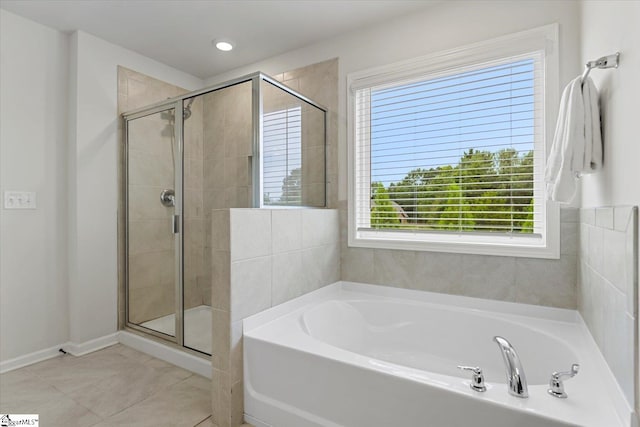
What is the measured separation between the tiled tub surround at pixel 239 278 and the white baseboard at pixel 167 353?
21.0 inches

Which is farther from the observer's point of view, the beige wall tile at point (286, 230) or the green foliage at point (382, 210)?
the green foliage at point (382, 210)

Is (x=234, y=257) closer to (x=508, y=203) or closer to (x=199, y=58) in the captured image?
(x=508, y=203)

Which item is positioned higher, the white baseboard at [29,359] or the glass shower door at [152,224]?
the glass shower door at [152,224]

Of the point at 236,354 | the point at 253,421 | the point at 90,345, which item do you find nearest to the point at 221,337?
the point at 236,354

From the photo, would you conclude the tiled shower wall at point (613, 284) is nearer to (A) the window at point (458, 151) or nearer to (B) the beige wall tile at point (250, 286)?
(A) the window at point (458, 151)

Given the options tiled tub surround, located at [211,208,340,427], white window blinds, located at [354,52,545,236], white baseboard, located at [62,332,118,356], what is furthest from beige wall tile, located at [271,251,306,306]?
white baseboard, located at [62,332,118,356]

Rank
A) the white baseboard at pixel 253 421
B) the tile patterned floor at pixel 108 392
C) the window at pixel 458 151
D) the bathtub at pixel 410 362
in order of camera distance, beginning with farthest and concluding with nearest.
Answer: the window at pixel 458 151, the tile patterned floor at pixel 108 392, the white baseboard at pixel 253 421, the bathtub at pixel 410 362

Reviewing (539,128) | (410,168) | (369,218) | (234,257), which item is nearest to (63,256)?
(234,257)

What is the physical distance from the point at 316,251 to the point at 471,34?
5.60ft

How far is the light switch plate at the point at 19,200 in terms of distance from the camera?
7.09 ft

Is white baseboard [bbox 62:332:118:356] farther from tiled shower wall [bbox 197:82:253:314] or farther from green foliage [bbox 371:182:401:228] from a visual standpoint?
green foliage [bbox 371:182:401:228]

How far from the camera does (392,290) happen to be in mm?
2309

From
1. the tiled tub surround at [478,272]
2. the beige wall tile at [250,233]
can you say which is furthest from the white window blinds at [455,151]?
the beige wall tile at [250,233]

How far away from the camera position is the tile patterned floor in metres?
1.68
